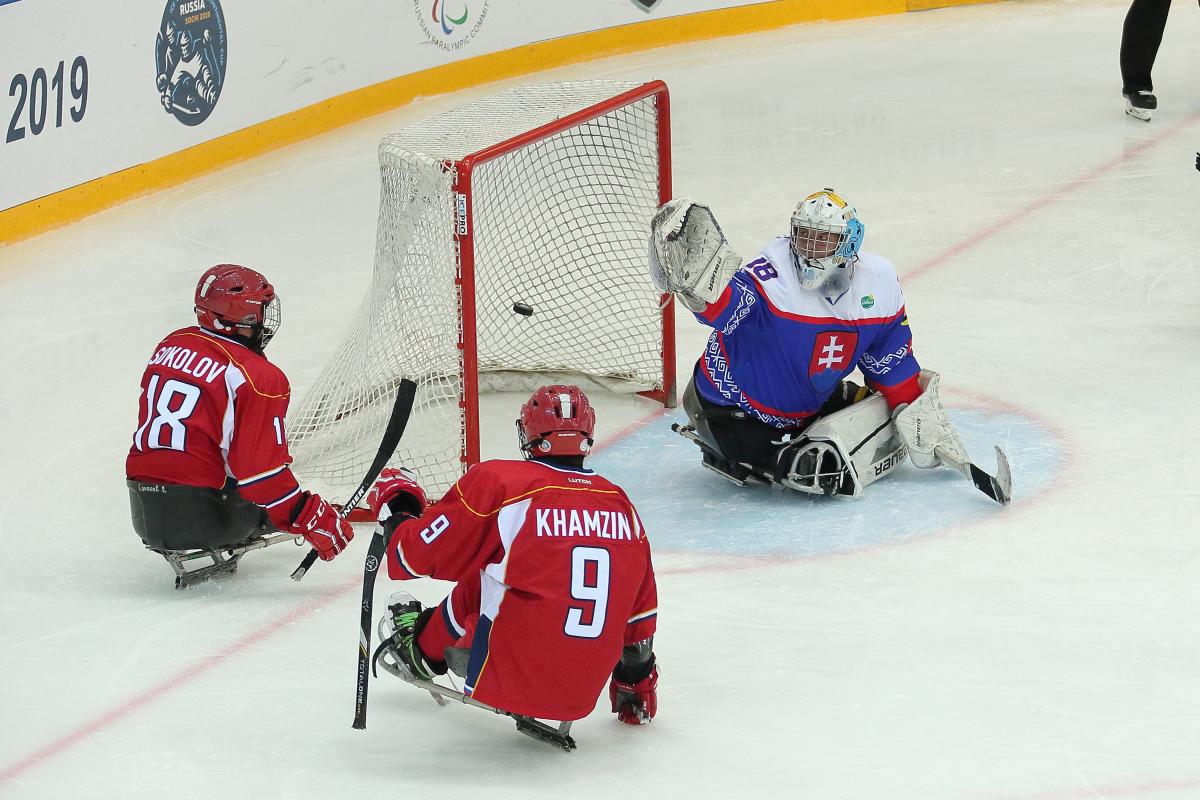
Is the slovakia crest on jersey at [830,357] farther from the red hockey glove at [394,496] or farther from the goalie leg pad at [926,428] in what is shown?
the red hockey glove at [394,496]

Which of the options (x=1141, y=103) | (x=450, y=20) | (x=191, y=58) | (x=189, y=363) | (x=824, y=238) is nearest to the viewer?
(x=189, y=363)

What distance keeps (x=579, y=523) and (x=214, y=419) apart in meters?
1.24

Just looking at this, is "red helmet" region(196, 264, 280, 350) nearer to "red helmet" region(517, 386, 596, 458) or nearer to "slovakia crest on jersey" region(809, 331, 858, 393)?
"red helmet" region(517, 386, 596, 458)

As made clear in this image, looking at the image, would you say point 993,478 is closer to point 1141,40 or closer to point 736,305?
point 736,305

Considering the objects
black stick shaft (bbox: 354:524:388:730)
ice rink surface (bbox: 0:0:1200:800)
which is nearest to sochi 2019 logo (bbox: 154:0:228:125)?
ice rink surface (bbox: 0:0:1200:800)

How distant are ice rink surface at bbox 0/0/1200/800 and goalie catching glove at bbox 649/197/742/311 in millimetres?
669

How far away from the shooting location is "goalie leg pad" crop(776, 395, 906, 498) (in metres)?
4.66

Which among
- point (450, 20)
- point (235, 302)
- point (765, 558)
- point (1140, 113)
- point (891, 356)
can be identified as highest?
point (450, 20)

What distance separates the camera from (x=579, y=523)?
314 centimetres

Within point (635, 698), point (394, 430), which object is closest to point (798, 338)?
point (394, 430)

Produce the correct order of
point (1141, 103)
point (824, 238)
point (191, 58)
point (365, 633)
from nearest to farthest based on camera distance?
point (365, 633), point (824, 238), point (191, 58), point (1141, 103)

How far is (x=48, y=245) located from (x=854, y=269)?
12.4 feet

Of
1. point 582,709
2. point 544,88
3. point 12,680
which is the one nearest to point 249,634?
point 12,680

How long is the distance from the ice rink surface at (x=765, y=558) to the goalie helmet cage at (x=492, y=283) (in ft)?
0.84
